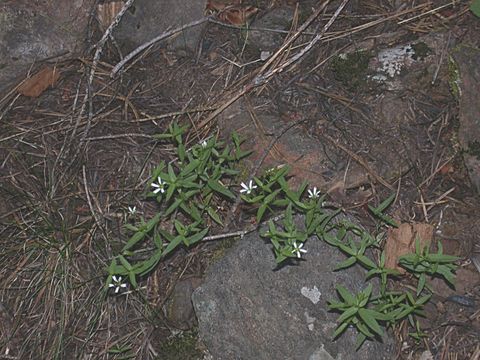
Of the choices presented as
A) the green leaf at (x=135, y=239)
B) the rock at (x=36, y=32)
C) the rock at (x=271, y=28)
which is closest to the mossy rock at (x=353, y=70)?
the rock at (x=271, y=28)

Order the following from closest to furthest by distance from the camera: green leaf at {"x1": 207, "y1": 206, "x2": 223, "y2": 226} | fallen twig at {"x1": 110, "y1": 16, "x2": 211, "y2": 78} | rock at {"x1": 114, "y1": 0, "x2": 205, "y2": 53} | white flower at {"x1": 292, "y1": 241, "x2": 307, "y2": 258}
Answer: white flower at {"x1": 292, "y1": 241, "x2": 307, "y2": 258} → green leaf at {"x1": 207, "y1": 206, "x2": 223, "y2": 226} → fallen twig at {"x1": 110, "y1": 16, "x2": 211, "y2": 78} → rock at {"x1": 114, "y1": 0, "x2": 205, "y2": 53}

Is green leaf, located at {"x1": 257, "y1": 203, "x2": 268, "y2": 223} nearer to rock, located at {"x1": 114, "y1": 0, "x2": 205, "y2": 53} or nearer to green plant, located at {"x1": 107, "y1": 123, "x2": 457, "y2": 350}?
green plant, located at {"x1": 107, "y1": 123, "x2": 457, "y2": 350}

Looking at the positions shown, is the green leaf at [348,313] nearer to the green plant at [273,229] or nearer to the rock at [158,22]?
the green plant at [273,229]

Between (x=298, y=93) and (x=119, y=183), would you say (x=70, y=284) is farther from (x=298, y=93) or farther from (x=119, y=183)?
(x=298, y=93)

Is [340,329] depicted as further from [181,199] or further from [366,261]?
[181,199]

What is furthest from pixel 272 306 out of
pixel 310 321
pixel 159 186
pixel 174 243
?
pixel 159 186

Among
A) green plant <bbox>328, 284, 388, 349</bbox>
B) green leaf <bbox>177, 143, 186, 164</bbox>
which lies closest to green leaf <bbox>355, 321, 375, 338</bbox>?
green plant <bbox>328, 284, 388, 349</bbox>

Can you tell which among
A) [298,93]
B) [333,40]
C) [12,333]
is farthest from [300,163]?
[12,333]
